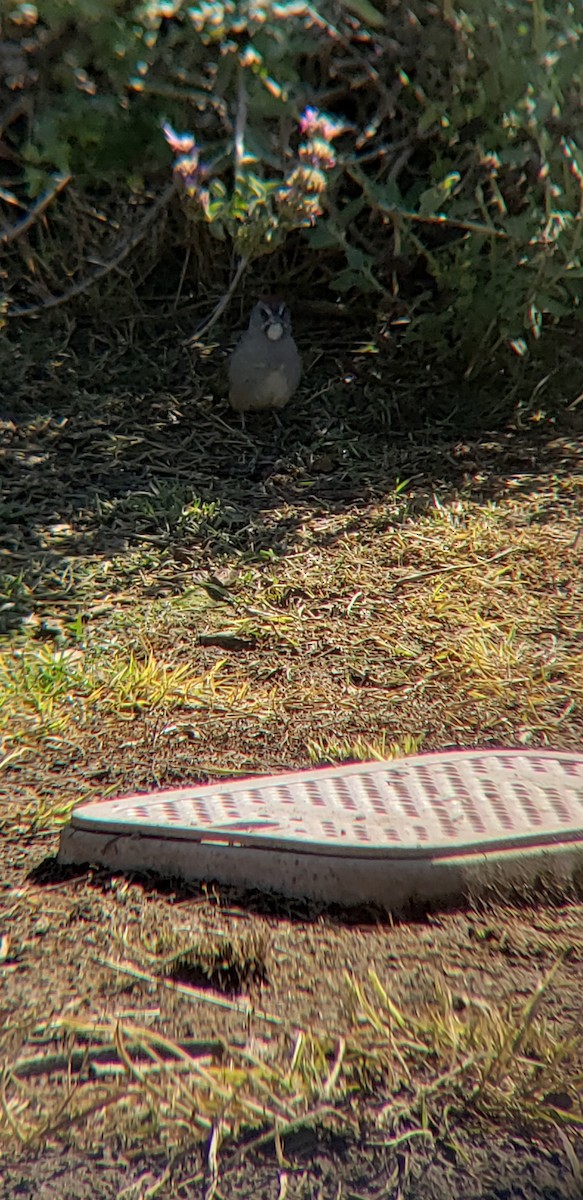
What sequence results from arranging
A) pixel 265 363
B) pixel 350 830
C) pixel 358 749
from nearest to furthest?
1. pixel 350 830
2. pixel 358 749
3. pixel 265 363

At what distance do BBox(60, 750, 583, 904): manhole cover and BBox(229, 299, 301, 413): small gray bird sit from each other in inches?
67.4

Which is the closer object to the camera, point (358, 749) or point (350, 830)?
point (350, 830)

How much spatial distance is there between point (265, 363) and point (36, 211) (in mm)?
922

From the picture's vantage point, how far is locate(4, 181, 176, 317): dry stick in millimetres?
3863

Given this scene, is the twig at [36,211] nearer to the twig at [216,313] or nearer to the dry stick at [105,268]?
the dry stick at [105,268]

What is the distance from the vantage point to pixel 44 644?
288 cm

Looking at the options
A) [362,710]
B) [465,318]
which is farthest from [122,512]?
[465,318]

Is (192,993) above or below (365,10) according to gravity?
below

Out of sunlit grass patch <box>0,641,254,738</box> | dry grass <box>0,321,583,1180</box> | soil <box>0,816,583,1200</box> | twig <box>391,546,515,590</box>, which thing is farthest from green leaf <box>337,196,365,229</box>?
soil <box>0,816,583,1200</box>

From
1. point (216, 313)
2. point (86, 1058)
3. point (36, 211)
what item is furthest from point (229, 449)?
point (86, 1058)

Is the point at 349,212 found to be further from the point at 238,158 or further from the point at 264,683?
the point at 264,683

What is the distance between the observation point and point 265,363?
365 centimetres

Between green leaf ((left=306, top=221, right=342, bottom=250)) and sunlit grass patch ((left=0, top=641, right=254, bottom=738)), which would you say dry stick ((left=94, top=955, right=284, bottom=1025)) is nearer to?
sunlit grass patch ((left=0, top=641, right=254, bottom=738))

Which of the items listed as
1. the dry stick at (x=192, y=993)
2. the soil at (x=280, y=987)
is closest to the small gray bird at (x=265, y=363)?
the soil at (x=280, y=987)
